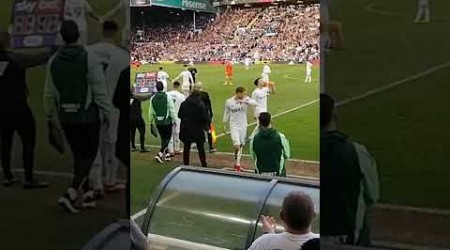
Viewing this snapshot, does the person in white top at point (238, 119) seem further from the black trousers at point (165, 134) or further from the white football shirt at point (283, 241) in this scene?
the white football shirt at point (283, 241)

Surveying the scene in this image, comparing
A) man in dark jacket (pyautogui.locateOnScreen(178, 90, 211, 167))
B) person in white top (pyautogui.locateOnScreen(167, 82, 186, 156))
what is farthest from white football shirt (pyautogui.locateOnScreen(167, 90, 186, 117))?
man in dark jacket (pyautogui.locateOnScreen(178, 90, 211, 167))

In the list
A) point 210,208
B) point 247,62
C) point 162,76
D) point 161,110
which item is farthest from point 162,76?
point 247,62

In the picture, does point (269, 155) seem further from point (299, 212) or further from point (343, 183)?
point (343, 183)

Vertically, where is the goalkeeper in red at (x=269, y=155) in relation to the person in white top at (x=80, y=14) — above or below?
below

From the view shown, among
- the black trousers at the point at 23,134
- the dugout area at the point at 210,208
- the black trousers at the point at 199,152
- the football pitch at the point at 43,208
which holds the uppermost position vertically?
the black trousers at the point at 23,134

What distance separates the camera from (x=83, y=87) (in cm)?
109

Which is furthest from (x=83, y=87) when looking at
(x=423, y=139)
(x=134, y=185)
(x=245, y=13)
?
(x=245, y=13)

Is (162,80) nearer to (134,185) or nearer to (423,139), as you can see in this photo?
(134,185)

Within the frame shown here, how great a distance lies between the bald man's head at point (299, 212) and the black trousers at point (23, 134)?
0.59m

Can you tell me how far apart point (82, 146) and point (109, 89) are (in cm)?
13

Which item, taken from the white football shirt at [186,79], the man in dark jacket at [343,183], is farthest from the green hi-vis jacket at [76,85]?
the white football shirt at [186,79]

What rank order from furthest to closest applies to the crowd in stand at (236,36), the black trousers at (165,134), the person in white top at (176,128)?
the black trousers at (165,134), the person in white top at (176,128), the crowd in stand at (236,36)

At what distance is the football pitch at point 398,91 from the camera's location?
3.01 feet

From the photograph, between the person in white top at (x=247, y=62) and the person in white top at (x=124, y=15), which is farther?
the person in white top at (x=247, y=62)
